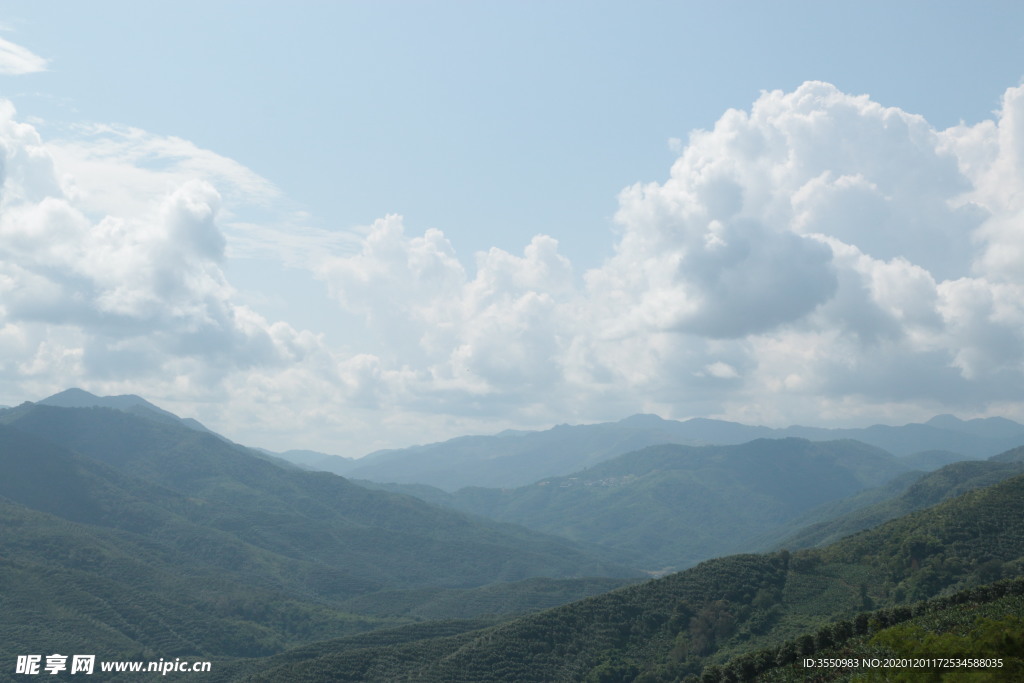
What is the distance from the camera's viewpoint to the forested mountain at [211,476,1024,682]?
15312 centimetres

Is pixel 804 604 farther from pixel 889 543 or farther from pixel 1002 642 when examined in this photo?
pixel 1002 642

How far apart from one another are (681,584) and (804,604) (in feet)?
94.9

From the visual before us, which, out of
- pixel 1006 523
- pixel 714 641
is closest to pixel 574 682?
pixel 714 641

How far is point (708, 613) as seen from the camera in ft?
557

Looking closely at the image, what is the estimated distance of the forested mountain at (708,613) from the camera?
502 feet

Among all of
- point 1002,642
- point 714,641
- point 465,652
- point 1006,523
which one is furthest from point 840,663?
point 1006,523

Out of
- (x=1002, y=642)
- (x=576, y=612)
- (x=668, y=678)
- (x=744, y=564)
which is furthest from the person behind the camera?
(x=744, y=564)

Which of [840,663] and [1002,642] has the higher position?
[1002,642]

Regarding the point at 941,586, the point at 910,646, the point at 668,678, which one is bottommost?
the point at 668,678

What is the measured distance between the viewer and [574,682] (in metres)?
147

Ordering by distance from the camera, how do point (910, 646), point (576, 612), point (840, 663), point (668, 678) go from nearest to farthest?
1. point (910, 646)
2. point (840, 663)
3. point (668, 678)
4. point (576, 612)

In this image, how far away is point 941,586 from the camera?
164625mm

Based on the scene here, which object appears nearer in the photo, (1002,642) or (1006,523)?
(1002,642)

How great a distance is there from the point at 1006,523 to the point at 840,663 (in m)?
135
